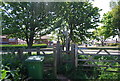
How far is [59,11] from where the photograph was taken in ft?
28.0

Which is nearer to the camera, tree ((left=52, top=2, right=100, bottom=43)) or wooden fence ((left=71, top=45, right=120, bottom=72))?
wooden fence ((left=71, top=45, right=120, bottom=72))

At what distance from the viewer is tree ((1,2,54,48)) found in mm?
7801

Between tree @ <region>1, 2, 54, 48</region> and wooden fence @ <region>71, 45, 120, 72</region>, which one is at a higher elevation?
tree @ <region>1, 2, 54, 48</region>

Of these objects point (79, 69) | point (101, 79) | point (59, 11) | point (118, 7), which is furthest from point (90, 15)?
point (101, 79)

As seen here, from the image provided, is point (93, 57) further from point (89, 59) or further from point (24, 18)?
point (24, 18)

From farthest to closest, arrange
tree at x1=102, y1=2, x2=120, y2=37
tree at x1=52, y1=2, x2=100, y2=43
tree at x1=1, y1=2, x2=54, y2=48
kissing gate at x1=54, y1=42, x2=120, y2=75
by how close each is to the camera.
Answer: tree at x1=102, y1=2, x2=120, y2=37
tree at x1=52, y1=2, x2=100, y2=43
tree at x1=1, y1=2, x2=54, y2=48
kissing gate at x1=54, y1=42, x2=120, y2=75

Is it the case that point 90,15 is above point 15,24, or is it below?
above

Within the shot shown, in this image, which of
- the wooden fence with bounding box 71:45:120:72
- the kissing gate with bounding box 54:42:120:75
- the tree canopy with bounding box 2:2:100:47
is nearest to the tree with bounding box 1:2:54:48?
the tree canopy with bounding box 2:2:100:47

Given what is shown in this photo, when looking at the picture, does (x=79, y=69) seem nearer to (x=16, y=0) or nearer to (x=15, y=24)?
(x=15, y=24)

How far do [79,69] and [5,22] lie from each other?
6152mm

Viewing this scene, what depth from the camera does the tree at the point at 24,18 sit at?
25.6 feet

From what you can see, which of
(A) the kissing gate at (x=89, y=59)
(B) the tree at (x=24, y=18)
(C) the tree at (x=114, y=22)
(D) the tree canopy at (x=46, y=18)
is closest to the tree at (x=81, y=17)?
(D) the tree canopy at (x=46, y=18)

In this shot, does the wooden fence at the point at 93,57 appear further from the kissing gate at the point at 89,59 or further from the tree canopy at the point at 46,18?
the tree canopy at the point at 46,18

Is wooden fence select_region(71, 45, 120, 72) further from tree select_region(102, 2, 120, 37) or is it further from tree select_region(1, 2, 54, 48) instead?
tree select_region(102, 2, 120, 37)
